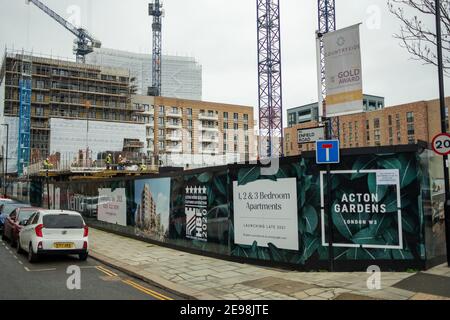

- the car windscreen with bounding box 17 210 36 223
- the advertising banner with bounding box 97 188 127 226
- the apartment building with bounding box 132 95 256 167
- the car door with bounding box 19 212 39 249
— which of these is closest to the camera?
the car door with bounding box 19 212 39 249

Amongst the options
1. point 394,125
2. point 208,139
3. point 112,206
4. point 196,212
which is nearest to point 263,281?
point 196,212

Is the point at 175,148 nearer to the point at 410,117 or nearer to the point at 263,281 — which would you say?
the point at 410,117

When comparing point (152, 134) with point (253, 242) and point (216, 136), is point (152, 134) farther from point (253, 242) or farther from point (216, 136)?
point (253, 242)

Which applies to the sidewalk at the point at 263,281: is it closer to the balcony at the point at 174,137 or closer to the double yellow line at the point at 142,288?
the double yellow line at the point at 142,288

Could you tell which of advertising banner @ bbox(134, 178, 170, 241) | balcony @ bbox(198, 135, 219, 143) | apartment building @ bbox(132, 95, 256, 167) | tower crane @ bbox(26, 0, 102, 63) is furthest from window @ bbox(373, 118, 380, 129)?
advertising banner @ bbox(134, 178, 170, 241)

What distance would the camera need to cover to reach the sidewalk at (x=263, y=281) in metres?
7.95

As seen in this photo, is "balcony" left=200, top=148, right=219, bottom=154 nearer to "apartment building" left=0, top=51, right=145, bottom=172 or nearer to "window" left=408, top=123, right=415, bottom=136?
"apartment building" left=0, top=51, right=145, bottom=172

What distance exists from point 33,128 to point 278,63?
171ft

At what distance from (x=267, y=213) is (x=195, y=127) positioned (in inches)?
3704

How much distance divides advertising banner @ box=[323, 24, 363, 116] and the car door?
950cm

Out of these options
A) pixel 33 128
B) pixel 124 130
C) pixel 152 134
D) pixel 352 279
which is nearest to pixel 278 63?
pixel 124 130

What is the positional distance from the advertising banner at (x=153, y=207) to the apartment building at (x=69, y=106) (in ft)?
193

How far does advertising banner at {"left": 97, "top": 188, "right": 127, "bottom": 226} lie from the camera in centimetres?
1923

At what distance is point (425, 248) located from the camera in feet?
31.1
